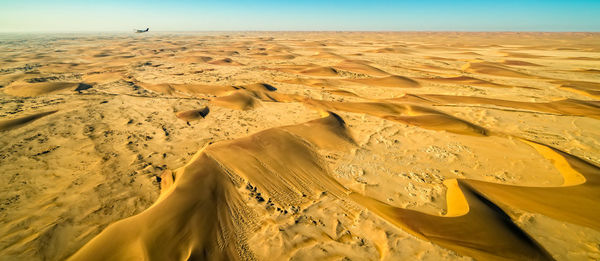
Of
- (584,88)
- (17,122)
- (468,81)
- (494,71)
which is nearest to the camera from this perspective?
(17,122)

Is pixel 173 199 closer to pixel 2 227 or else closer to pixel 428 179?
pixel 2 227

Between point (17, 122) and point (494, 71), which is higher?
point (494, 71)

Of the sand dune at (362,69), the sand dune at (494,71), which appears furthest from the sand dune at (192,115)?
the sand dune at (494,71)

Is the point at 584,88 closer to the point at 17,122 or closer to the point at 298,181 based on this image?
the point at 298,181

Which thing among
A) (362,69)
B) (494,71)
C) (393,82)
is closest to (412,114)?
(393,82)

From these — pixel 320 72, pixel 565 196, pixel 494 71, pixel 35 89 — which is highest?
pixel 494 71

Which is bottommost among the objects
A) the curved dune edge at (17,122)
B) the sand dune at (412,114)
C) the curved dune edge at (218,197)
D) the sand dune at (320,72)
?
the curved dune edge at (218,197)

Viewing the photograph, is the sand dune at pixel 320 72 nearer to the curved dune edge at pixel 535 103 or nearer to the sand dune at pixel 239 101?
the curved dune edge at pixel 535 103

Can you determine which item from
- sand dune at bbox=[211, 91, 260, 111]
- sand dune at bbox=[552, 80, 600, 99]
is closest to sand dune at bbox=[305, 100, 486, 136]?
sand dune at bbox=[211, 91, 260, 111]

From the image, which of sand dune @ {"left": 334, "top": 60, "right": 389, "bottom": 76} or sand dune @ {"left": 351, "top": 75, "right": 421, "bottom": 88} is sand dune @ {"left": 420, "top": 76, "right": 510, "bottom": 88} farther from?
sand dune @ {"left": 334, "top": 60, "right": 389, "bottom": 76}

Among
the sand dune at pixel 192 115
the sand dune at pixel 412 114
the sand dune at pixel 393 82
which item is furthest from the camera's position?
the sand dune at pixel 393 82

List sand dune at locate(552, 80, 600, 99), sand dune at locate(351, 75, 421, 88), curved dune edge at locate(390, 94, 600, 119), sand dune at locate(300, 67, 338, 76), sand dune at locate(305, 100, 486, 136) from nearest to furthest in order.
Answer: sand dune at locate(305, 100, 486, 136), curved dune edge at locate(390, 94, 600, 119), sand dune at locate(552, 80, 600, 99), sand dune at locate(351, 75, 421, 88), sand dune at locate(300, 67, 338, 76)
